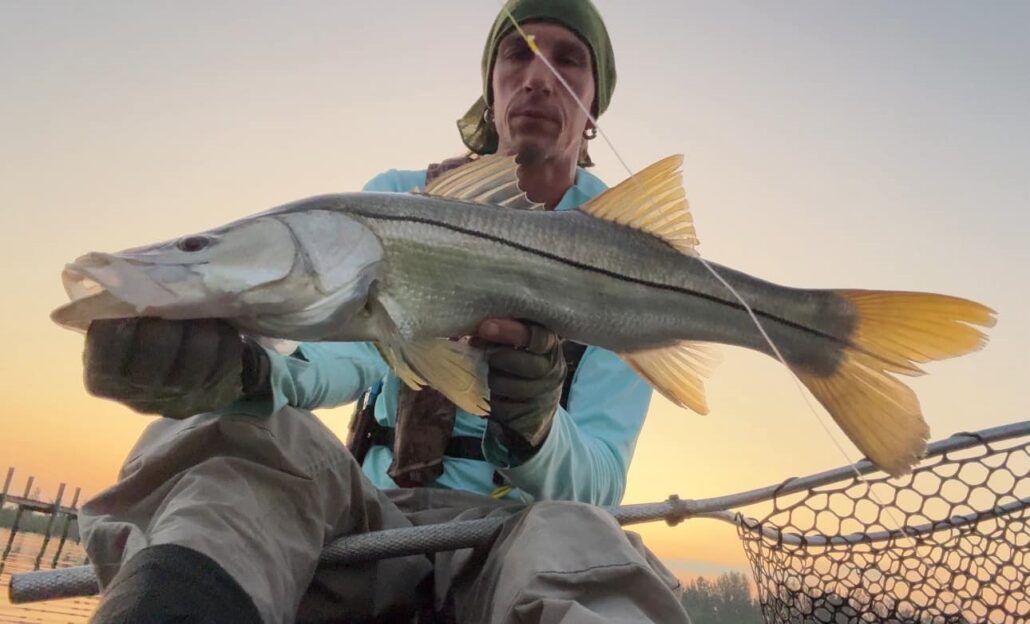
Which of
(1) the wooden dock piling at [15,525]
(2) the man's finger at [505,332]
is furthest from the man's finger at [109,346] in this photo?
(1) the wooden dock piling at [15,525]

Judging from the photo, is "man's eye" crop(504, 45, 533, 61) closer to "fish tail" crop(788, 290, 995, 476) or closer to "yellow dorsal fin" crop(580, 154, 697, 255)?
"yellow dorsal fin" crop(580, 154, 697, 255)

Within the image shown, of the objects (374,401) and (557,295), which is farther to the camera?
(374,401)

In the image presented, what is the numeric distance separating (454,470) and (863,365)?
5.48 feet

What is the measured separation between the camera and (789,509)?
11.5ft

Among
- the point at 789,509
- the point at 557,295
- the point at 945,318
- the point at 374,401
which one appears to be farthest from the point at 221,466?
the point at 789,509

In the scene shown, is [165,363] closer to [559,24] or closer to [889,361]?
[889,361]

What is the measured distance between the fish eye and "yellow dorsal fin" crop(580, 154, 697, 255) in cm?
119

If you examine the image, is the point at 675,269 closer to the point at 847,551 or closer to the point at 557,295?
the point at 557,295

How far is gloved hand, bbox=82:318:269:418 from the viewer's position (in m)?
2.01

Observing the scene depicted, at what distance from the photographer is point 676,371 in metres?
2.63

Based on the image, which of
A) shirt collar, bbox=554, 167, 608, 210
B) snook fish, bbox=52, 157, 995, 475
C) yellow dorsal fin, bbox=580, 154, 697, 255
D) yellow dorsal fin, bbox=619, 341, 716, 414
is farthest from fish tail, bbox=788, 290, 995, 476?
shirt collar, bbox=554, 167, 608, 210

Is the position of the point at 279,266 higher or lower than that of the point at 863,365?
lower

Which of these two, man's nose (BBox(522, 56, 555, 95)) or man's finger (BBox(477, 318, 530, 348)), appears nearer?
man's finger (BBox(477, 318, 530, 348))

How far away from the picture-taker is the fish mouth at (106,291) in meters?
1.90
